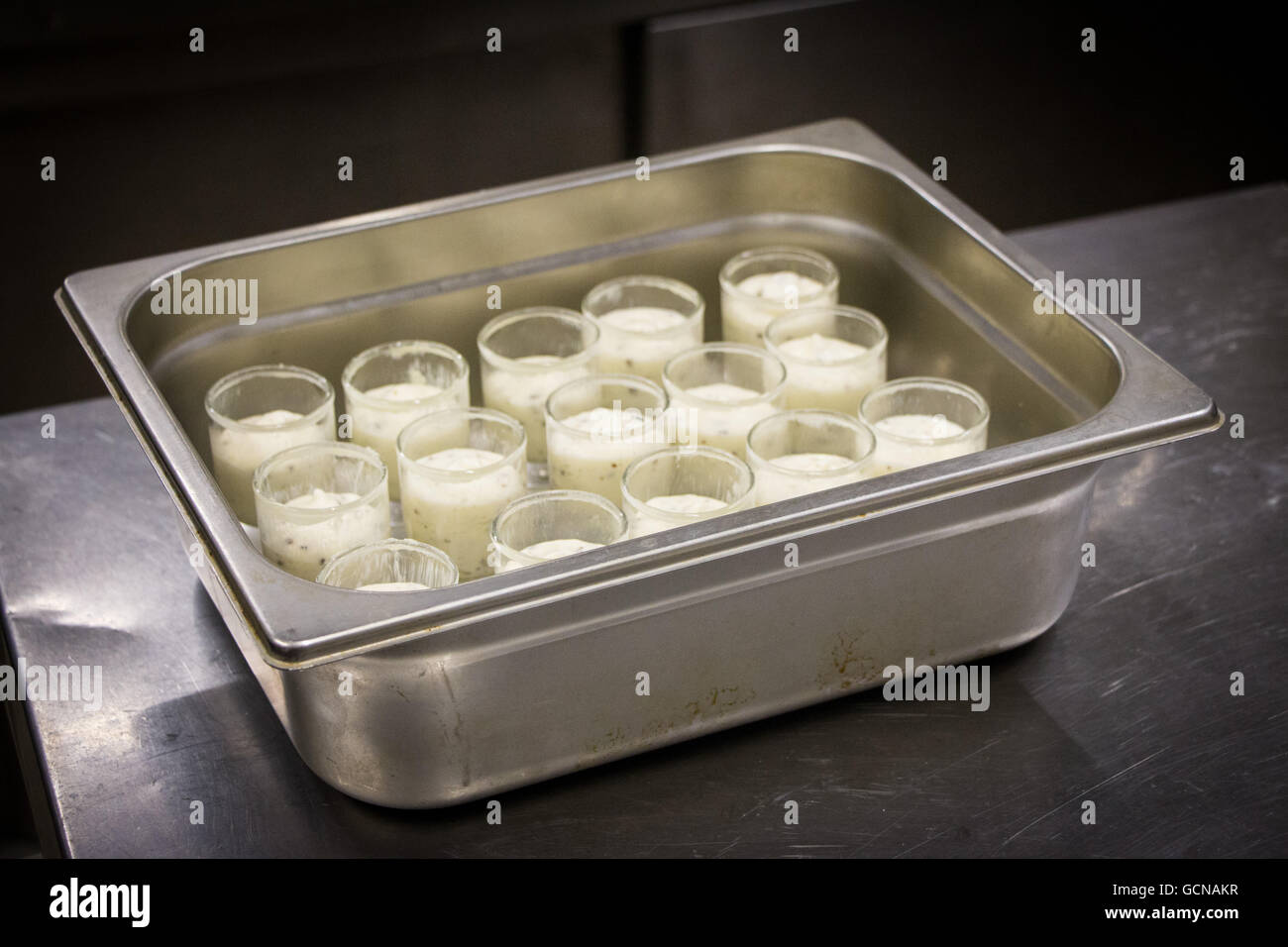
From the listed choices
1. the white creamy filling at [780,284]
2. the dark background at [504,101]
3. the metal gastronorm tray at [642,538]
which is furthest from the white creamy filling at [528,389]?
the dark background at [504,101]

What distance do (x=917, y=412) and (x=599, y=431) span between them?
0.95 ft

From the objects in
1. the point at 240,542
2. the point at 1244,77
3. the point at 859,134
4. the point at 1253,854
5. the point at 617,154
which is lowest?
the point at 1253,854

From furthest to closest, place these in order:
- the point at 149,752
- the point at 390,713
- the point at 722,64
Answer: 1. the point at 722,64
2. the point at 149,752
3. the point at 390,713

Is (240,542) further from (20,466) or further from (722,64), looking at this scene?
(722,64)

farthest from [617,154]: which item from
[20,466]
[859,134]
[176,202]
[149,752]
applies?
[149,752]

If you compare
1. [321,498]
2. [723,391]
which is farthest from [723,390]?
[321,498]

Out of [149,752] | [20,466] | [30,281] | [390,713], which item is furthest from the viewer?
[30,281]

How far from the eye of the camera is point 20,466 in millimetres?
1486

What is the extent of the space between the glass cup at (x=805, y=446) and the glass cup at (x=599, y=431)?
0.32ft

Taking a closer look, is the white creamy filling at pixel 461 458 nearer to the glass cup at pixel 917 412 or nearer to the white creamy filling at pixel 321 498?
the white creamy filling at pixel 321 498

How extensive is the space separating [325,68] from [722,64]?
2.21ft

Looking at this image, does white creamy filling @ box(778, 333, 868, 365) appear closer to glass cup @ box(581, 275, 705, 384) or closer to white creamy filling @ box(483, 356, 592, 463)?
glass cup @ box(581, 275, 705, 384)

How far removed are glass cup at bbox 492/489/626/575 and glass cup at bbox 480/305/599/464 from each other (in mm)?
225

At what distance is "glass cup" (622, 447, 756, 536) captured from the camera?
4.00ft
